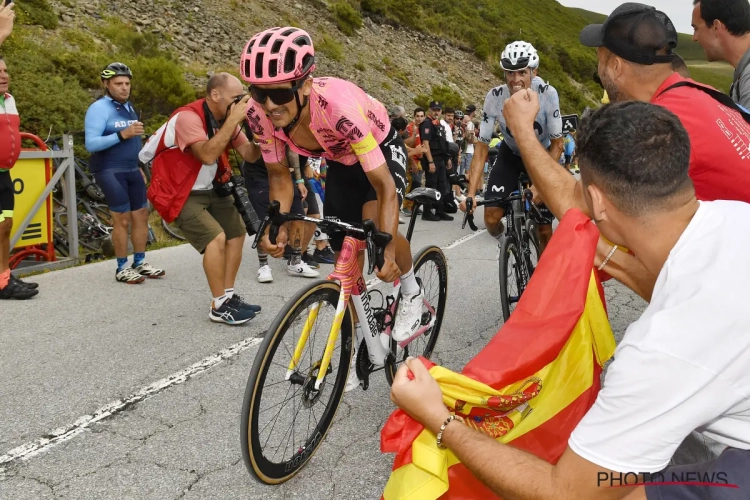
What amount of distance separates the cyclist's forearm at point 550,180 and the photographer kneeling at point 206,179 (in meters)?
3.03

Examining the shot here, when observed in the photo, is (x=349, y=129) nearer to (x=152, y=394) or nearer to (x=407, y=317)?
(x=407, y=317)

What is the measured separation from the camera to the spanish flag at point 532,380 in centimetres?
176

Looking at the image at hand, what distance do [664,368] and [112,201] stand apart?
20.4ft

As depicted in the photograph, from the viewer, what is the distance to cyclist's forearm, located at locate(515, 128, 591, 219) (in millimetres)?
2504

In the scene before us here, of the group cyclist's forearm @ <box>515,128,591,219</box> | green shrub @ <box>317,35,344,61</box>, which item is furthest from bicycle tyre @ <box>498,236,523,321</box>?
green shrub @ <box>317,35,344,61</box>

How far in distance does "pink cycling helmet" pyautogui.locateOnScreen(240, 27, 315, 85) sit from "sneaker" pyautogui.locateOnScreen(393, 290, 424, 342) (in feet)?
4.95

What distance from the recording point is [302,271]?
726 centimetres

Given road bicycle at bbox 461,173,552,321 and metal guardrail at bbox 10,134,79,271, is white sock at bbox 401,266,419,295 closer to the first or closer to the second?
road bicycle at bbox 461,173,552,321

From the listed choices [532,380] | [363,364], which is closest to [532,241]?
[363,364]

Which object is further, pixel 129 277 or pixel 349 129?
pixel 129 277

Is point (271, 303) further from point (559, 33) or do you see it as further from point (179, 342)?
point (559, 33)

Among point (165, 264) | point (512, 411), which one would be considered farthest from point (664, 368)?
point (165, 264)

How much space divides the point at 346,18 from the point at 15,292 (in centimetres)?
3395

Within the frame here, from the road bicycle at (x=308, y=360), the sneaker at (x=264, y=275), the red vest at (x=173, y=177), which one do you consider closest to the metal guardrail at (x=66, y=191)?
the sneaker at (x=264, y=275)
